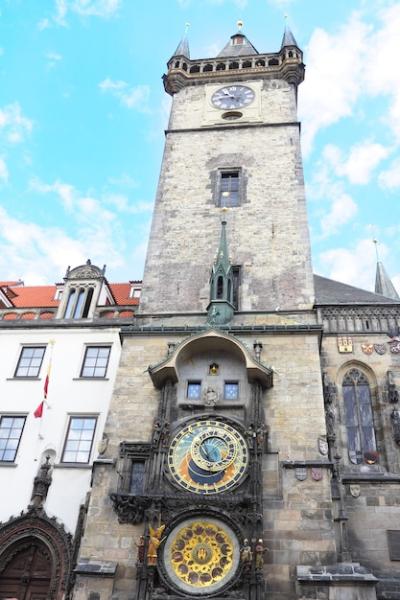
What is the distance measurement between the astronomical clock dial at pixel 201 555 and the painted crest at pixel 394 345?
21.5 ft

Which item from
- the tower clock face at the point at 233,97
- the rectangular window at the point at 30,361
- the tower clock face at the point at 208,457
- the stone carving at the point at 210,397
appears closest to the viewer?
the tower clock face at the point at 208,457

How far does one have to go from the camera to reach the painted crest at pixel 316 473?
1083cm

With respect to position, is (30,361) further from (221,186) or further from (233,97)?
(233,97)

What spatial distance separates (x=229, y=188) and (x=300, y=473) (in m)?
9.72

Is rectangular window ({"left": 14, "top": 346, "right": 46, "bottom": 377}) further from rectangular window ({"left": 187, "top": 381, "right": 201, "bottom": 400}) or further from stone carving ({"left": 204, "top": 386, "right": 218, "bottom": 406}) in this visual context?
stone carving ({"left": 204, "top": 386, "right": 218, "bottom": 406})

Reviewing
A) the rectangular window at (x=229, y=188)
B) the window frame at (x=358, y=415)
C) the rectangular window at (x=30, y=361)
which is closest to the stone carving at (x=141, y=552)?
the window frame at (x=358, y=415)

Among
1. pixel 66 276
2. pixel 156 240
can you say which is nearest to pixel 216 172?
pixel 156 240

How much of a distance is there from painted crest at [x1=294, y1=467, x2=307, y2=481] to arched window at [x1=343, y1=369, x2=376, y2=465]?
2372 mm

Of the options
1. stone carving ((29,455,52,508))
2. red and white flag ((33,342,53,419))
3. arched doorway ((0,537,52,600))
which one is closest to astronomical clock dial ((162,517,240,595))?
arched doorway ((0,537,52,600))

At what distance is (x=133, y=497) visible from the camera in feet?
35.0

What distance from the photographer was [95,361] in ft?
51.0

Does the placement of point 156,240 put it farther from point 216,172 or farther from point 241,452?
point 241,452

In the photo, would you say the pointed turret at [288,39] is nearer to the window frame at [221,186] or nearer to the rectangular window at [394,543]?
the window frame at [221,186]

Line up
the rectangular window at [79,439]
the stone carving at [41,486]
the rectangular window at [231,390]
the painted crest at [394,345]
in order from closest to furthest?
the rectangular window at [231,390] < the stone carving at [41,486] < the rectangular window at [79,439] < the painted crest at [394,345]
